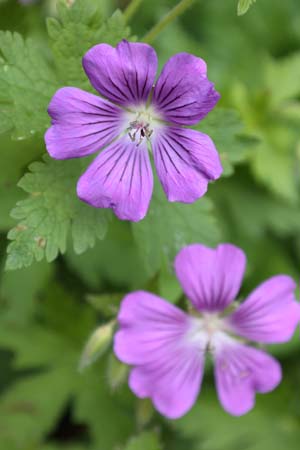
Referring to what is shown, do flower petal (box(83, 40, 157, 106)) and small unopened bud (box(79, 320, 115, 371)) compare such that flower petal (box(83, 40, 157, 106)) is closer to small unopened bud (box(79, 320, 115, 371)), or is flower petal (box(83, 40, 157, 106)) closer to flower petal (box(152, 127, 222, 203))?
flower petal (box(152, 127, 222, 203))

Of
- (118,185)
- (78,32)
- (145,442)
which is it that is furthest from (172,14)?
(145,442)

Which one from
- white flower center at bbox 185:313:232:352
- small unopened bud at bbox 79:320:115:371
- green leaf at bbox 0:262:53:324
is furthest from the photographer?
green leaf at bbox 0:262:53:324

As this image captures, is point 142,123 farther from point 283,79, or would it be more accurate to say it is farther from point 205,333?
point 283,79

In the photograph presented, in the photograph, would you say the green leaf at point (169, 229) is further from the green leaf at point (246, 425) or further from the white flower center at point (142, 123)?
the green leaf at point (246, 425)

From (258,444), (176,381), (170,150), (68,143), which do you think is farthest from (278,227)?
(68,143)

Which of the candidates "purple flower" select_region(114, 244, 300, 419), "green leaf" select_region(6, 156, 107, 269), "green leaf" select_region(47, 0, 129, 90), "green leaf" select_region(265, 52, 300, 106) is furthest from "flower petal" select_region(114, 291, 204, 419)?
"green leaf" select_region(265, 52, 300, 106)

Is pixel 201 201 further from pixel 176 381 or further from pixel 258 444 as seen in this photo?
pixel 258 444

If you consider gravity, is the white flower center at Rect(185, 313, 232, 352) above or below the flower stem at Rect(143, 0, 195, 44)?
below
